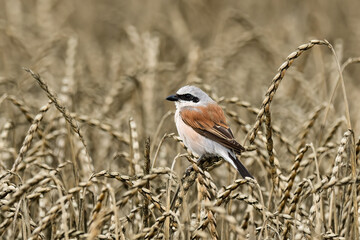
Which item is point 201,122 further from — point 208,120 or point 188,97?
point 188,97

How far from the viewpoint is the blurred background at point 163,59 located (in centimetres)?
584

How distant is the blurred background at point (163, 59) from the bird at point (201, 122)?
0.46 ft

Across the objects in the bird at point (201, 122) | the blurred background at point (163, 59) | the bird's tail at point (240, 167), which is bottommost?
the bird's tail at point (240, 167)

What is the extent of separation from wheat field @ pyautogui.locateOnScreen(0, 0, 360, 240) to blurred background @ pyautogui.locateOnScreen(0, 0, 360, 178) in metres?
0.04

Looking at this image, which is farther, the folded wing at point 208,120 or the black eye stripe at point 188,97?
the black eye stripe at point 188,97

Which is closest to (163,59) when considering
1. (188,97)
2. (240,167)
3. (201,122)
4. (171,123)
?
(171,123)

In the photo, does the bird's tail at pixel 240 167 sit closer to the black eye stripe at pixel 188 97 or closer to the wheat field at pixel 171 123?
the wheat field at pixel 171 123

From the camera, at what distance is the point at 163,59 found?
9.42 meters

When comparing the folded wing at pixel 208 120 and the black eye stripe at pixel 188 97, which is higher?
the black eye stripe at pixel 188 97

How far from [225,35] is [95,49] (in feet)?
7.94

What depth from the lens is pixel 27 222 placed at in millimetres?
2939

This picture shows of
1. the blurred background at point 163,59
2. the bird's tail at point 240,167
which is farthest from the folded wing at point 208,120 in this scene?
the bird's tail at point 240,167

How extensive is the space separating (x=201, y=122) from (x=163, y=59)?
5.10 meters

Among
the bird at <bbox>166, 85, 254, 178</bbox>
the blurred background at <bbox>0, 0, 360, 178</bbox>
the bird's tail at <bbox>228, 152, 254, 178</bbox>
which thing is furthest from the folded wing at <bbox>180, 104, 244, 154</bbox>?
the bird's tail at <bbox>228, 152, 254, 178</bbox>
